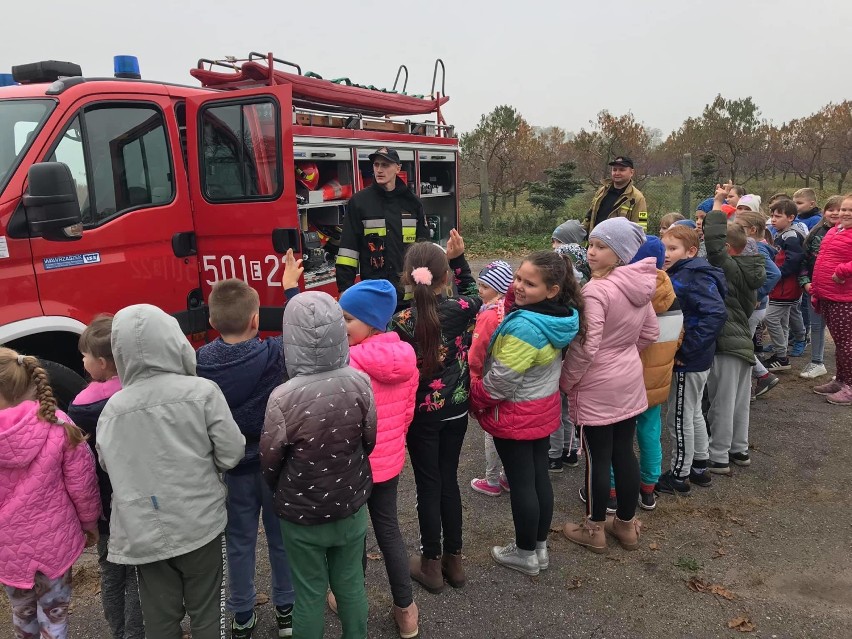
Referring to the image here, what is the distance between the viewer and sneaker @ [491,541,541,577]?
3131 mm

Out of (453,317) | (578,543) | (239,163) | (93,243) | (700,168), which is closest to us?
(453,317)

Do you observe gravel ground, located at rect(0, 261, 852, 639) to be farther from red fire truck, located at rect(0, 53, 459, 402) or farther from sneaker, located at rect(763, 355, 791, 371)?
sneaker, located at rect(763, 355, 791, 371)

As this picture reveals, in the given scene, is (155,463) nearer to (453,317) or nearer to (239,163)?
(453,317)

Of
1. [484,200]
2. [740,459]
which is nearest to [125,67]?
[740,459]

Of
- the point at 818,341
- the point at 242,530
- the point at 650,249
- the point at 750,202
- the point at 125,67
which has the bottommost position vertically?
the point at 818,341

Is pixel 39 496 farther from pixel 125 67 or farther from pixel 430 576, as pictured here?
pixel 125 67

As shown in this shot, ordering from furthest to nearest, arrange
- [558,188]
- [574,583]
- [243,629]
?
1. [558,188]
2. [574,583]
3. [243,629]

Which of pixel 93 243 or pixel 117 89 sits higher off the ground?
pixel 117 89

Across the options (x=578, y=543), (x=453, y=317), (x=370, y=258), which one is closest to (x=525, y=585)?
(x=578, y=543)

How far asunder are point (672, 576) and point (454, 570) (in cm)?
117

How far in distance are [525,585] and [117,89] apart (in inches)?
160

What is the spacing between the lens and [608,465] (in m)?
3.23

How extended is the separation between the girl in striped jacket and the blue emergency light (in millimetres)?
3502

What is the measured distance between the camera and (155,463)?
2059 mm
